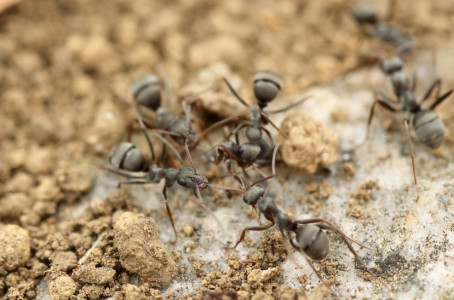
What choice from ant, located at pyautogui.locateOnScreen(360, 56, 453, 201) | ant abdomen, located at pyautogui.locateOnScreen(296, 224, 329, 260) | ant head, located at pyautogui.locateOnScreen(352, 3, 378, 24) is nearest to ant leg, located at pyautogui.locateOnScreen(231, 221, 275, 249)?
ant abdomen, located at pyautogui.locateOnScreen(296, 224, 329, 260)

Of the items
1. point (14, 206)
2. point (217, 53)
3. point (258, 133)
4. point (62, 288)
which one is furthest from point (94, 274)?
point (217, 53)

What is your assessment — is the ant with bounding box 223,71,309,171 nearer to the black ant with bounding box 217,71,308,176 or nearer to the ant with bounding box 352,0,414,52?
the black ant with bounding box 217,71,308,176

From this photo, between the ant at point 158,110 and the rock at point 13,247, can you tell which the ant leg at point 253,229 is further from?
the rock at point 13,247

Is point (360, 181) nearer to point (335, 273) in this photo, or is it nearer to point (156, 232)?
point (335, 273)

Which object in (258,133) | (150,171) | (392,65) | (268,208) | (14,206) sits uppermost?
(392,65)

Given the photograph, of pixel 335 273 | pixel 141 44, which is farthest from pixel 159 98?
pixel 335 273

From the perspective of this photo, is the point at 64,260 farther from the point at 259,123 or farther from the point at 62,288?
the point at 259,123

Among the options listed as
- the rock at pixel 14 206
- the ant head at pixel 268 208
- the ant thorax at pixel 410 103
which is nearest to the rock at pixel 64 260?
the rock at pixel 14 206
